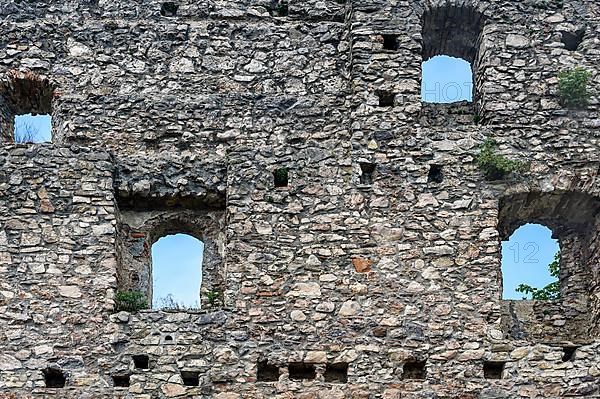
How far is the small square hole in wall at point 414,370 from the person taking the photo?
1240 cm

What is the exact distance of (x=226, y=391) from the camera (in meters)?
12.2

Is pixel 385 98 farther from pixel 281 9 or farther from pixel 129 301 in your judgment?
pixel 129 301

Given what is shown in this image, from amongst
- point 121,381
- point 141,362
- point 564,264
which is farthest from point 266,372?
point 564,264

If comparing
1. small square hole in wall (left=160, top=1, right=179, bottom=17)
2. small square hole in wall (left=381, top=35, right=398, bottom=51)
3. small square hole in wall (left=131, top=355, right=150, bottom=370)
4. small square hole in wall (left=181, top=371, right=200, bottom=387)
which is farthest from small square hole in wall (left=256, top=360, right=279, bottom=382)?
small square hole in wall (left=160, top=1, right=179, bottom=17)

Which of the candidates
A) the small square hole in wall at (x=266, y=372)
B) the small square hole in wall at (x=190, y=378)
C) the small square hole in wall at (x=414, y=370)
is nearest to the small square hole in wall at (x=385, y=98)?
the small square hole in wall at (x=414, y=370)

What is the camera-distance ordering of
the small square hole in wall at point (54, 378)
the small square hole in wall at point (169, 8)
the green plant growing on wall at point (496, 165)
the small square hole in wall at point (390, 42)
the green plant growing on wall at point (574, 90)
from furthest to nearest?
the small square hole in wall at point (169, 8) → the small square hole in wall at point (390, 42) → the green plant growing on wall at point (574, 90) → the green plant growing on wall at point (496, 165) → the small square hole in wall at point (54, 378)

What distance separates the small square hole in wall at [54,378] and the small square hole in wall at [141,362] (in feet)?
2.86

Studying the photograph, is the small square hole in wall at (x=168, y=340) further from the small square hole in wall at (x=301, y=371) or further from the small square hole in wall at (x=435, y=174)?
the small square hole in wall at (x=435, y=174)

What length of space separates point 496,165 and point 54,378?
627cm

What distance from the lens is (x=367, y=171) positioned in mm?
13375

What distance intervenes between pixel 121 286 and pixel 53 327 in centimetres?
107

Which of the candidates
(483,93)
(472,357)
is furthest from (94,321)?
(483,93)

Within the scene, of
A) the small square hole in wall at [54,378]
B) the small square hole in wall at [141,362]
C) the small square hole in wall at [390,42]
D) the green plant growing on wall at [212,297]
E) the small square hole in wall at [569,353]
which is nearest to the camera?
the small square hole in wall at [54,378]

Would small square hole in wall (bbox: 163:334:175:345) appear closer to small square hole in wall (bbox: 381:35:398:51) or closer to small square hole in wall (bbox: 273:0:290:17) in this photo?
small square hole in wall (bbox: 381:35:398:51)
